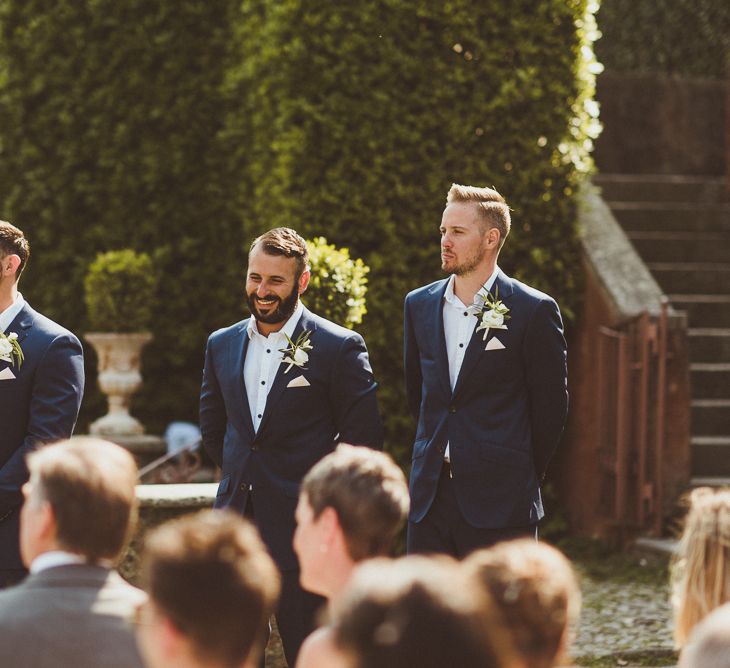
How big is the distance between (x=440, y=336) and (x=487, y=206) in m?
0.54

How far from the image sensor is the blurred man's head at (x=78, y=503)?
114 inches

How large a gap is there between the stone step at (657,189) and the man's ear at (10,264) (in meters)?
7.12

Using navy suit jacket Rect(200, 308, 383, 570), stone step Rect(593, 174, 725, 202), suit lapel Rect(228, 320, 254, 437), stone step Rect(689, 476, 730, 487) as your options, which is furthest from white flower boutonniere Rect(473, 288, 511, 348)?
stone step Rect(593, 174, 725, 202)

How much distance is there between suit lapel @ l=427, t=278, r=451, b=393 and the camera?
5.11 m

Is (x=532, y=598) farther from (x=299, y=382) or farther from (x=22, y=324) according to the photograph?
(x=22, y=324)

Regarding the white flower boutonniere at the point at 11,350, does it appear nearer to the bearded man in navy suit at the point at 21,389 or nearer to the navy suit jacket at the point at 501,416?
the bearded man in navy suit at the point at 21,389

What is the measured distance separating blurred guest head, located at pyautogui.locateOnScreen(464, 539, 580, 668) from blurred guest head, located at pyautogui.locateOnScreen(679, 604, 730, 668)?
9.5 inches

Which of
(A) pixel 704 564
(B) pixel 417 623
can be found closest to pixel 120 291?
(A) pixel 704 564

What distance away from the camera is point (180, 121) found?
35.2ft

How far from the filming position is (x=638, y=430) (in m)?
8.38

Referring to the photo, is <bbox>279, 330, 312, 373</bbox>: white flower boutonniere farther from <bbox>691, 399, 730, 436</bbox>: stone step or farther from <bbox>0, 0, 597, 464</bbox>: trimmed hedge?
<bbox>691, 399, 730, 436</bbox>: stone step

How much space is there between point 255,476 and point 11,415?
0.92 metres

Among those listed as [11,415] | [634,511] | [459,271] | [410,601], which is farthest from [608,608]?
[410,601]

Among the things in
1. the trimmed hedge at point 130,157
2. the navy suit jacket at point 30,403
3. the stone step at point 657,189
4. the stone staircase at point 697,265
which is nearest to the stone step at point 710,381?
the stone staircase at point 697,265
